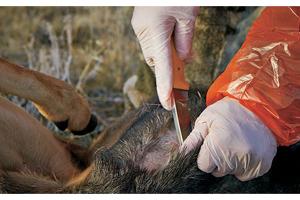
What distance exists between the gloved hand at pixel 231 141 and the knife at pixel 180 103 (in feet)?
0.30

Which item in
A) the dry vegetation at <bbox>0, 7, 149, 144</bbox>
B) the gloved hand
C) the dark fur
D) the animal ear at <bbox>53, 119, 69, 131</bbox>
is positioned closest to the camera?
the gloved hand

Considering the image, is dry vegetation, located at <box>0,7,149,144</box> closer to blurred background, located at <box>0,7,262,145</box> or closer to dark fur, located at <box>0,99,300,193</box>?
blurred background, located at <box>0,7,262,145</box>

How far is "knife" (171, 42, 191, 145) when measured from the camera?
205 cm

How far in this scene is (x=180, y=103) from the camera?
6.86 ft

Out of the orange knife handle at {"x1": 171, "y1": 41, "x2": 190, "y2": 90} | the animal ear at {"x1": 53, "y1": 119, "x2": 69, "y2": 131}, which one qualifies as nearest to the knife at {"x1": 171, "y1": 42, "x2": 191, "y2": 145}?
the orange knife handle at {"x1": 171, "y1": 41, "x2": 190, "y2": 90}

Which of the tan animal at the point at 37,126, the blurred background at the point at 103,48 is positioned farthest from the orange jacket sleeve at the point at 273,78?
the blurred background at the point at 103,48

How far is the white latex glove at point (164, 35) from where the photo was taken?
78.8 inches

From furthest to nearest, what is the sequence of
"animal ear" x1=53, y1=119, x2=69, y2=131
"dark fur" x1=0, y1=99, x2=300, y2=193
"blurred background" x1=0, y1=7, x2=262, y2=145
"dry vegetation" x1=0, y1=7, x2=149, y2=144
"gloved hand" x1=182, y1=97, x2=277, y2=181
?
"dry vegetation" x1=0, y1=7, x2=149, y2=144 → "blurred background" x1=0, y1=7, x2=262, y2=145 → "animal ear" x1=53, y1=119, x2=69, y2=131 → "dark fur" x1=0, y1=99, x2=300, y2=193 → "gloved hand" x1=182, y1=97, x2=277, y2=181

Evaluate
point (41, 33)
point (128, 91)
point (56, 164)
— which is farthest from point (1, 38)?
point (56, 164)

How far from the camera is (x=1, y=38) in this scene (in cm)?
369

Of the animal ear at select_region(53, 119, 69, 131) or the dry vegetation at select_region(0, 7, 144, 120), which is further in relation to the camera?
the dry vegetation at select_region(0, 7, 144, 120)

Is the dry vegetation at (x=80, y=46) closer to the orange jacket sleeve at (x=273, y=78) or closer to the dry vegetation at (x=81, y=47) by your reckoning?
the dry vegetation at (x=81, y=47)

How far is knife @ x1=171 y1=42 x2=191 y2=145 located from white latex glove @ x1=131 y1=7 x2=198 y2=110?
2 centimetres

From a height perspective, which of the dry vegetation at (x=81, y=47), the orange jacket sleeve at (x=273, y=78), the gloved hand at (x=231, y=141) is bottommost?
the dry vegetation at (x=81, y=47)
